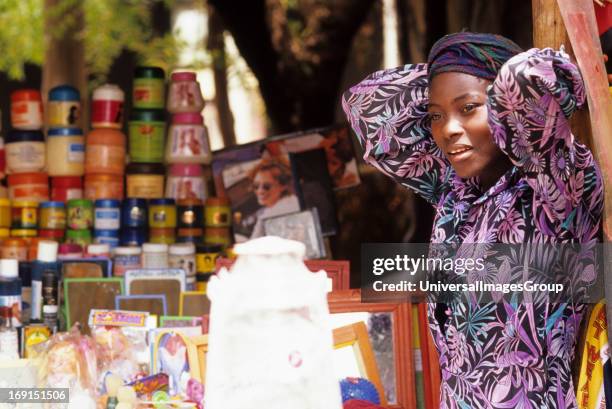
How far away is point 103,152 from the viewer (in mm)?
4676

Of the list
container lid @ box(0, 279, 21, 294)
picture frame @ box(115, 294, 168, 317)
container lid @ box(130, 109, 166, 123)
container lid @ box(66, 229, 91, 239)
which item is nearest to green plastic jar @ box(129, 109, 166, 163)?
container lid @ box(130, 109, 166, 123)

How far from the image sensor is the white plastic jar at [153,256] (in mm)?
4348

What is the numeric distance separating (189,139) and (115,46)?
673cm

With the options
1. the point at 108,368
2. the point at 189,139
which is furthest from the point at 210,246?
the point at 108,368

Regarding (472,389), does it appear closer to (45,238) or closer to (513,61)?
(513,61)

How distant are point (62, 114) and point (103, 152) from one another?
0.30 m

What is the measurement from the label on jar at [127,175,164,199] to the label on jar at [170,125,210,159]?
16 cm

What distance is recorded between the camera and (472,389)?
2.18 meters

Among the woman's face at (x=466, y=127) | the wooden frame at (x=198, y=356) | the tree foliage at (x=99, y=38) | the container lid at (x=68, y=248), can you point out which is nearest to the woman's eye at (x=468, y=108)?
the woman's face at (x=466, y=127)

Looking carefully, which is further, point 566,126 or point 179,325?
point 179,325

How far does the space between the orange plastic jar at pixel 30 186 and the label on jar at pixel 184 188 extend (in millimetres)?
581

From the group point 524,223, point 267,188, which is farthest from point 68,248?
point 524,223

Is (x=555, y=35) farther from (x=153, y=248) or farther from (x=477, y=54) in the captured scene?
(x=153, y=248)

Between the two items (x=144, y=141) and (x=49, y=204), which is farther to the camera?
(x=144, y=141)
